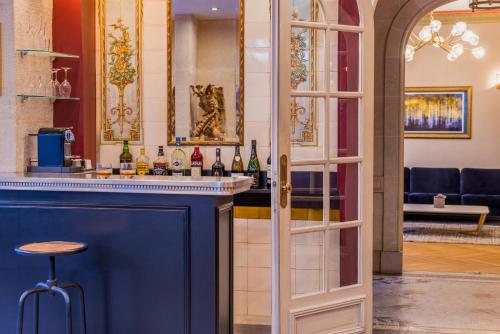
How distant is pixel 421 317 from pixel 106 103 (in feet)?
9.69

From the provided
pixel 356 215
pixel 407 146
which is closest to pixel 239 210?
pixel 356 215

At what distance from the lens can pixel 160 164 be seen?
546cm

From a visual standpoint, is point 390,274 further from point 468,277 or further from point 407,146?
point 407,146

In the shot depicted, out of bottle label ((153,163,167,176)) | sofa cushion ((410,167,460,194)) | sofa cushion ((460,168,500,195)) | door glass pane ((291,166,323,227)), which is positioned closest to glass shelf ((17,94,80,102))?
bottle label ((153,163,167,176))

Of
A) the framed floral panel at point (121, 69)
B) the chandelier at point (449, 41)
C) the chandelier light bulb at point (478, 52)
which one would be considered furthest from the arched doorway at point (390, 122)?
the chandelier light bulb at point (478, 52)

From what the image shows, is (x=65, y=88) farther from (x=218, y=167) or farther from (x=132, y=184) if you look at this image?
(x=132, y=184)

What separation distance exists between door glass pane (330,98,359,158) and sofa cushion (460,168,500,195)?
23.9 feet

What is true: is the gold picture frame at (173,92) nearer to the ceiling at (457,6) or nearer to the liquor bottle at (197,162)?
the liquor bottle at (197,162)

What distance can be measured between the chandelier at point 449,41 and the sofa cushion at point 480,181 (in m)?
1.82

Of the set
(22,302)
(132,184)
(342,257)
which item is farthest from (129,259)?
(342,257)

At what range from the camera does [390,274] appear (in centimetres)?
706

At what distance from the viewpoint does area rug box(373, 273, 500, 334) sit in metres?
5.15

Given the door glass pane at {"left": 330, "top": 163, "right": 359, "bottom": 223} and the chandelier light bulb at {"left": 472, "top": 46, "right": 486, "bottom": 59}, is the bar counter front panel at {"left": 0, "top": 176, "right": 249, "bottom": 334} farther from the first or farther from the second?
the chandelier light bulb at {"left": 472, "top": 46, "right": 486, "bottom": 59}

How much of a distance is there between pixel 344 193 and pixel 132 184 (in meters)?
1.43
